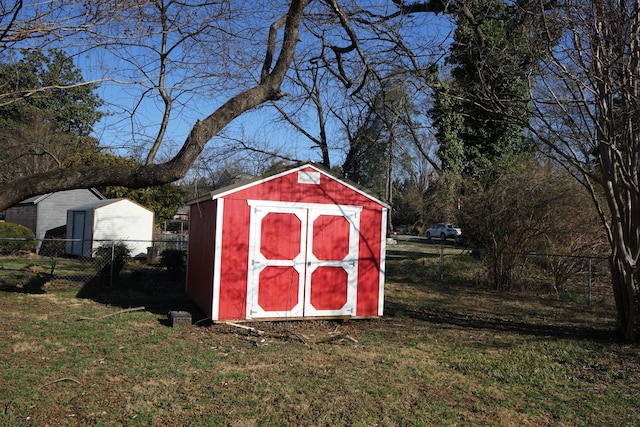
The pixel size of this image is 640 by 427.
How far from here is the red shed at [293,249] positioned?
868 cm

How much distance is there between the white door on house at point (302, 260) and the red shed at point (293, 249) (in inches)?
0.7

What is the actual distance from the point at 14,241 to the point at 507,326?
738 inches

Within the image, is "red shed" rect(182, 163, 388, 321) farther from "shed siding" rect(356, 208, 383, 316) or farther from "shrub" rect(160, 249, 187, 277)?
"shrub" rect(160, 249, 187, 277)

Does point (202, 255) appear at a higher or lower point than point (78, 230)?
lower

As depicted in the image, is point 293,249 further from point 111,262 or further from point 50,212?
point 50,212

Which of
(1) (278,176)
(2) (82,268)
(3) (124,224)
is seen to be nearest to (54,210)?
(3) (124,224)

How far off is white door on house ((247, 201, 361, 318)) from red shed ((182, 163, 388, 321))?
0.06ft

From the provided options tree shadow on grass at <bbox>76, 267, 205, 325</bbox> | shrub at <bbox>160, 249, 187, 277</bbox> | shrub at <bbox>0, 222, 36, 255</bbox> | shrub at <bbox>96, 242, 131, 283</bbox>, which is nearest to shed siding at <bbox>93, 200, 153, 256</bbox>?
shrub at <bbox>0, 222, 36, 255</bbox>

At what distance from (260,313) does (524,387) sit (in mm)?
4555

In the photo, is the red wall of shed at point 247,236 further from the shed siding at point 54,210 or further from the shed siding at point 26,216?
the shed siding at point 26,216

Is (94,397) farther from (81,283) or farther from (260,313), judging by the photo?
(81,283)

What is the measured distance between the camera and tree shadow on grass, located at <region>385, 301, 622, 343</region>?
28.0 ft

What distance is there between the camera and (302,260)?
9.07 m

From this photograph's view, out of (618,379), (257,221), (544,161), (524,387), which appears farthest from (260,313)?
(544,161)
